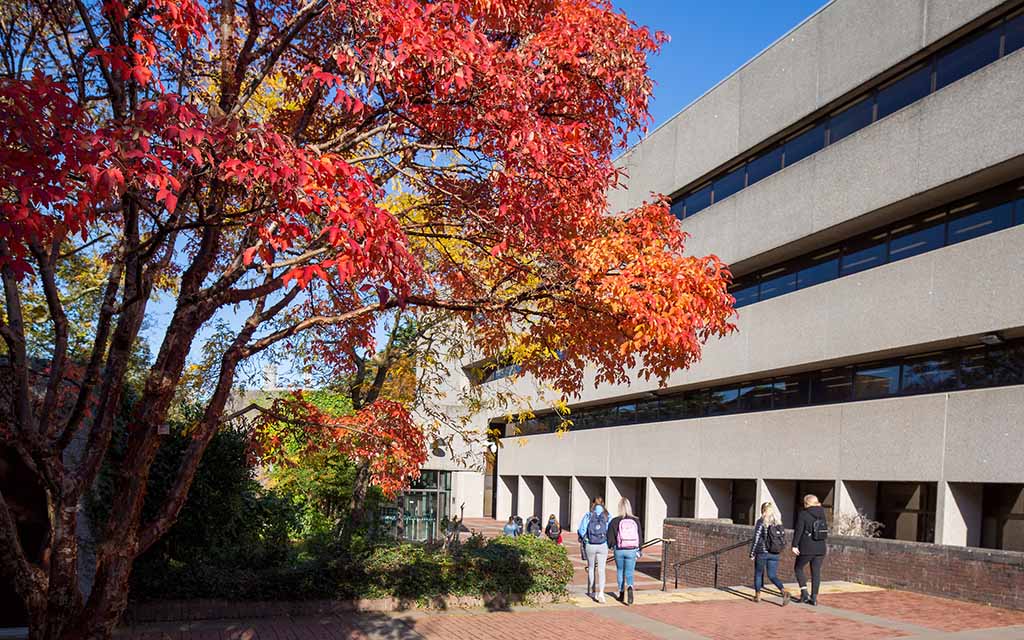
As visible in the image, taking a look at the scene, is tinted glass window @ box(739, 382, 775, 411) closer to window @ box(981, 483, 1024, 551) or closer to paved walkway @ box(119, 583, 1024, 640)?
window @ box(981, 483, 1024, 551)

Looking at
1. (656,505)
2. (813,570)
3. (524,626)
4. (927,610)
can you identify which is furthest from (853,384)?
(524,626)

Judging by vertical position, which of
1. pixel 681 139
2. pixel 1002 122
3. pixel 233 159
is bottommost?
pixel 233 159

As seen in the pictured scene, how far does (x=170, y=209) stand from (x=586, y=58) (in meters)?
4.32

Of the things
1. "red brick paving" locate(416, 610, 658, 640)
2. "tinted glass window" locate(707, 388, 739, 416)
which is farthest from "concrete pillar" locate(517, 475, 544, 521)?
"red brick paving" locate(416, 610, 658, 640)

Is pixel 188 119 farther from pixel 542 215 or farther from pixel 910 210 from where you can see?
pixel 910 210

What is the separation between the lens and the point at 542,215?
7355mm

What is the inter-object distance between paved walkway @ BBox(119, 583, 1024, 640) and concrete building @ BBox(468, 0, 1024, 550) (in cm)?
531

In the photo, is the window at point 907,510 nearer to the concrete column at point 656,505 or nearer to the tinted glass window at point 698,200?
the concrete column at point 656,505

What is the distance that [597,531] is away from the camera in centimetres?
1305

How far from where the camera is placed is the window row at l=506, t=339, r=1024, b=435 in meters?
17.1

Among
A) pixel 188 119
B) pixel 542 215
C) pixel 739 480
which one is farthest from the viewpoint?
pixel 739 480

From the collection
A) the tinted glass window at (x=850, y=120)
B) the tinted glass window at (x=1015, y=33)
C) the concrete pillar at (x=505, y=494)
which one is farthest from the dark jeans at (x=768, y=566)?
the concrete pillar at (x=505, y=494)

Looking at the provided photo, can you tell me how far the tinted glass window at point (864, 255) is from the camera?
20.3 m

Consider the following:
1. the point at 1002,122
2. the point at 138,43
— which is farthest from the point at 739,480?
the point at 138,43
